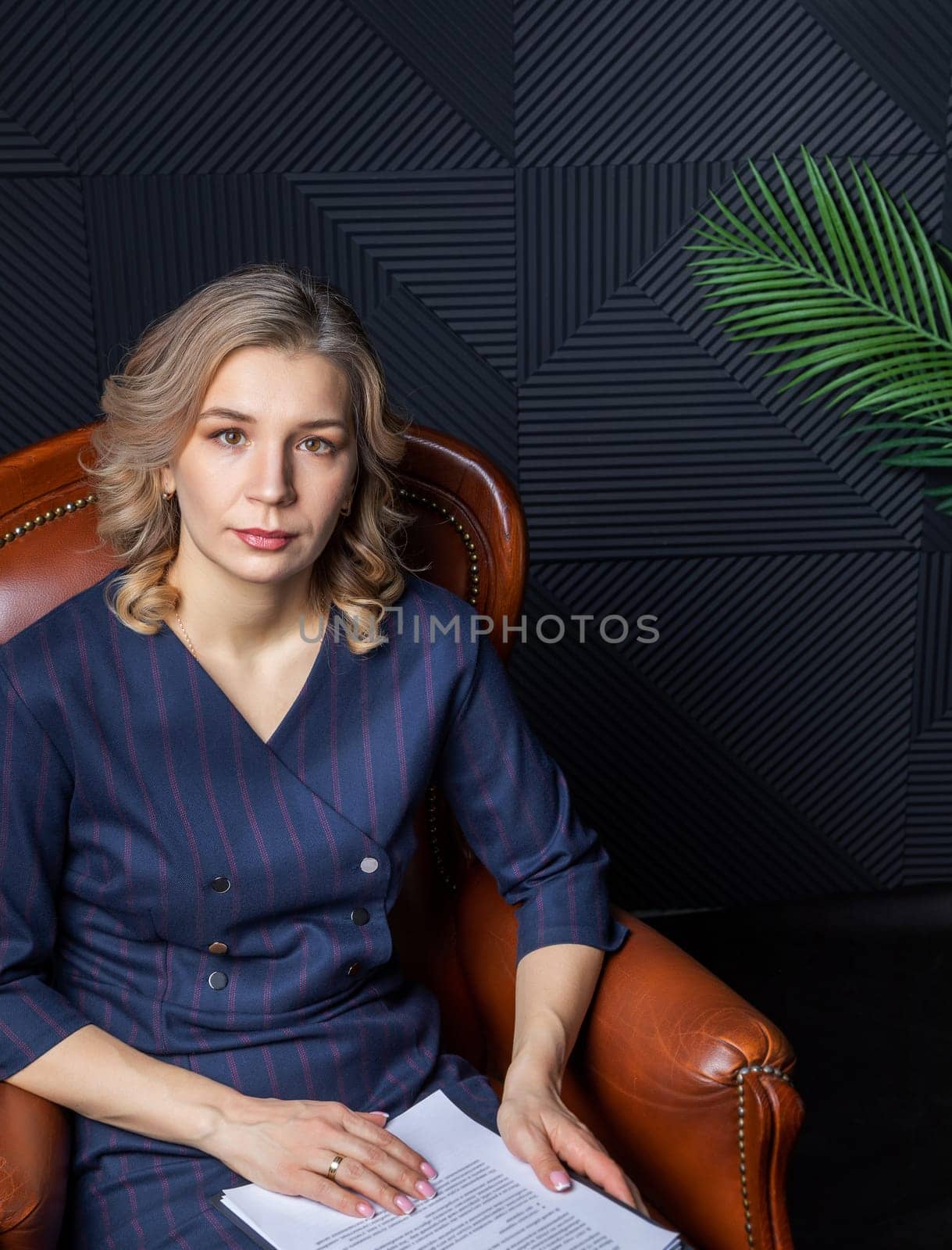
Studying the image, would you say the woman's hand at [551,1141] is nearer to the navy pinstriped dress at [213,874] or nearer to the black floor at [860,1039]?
the navy pinstriped dress at [213,874]

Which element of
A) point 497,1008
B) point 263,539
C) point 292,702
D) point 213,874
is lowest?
point 497,1008

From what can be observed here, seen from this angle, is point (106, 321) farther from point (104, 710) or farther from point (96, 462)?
point (104, 710)

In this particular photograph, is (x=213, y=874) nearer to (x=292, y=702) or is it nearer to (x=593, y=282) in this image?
(x=292, y=702)

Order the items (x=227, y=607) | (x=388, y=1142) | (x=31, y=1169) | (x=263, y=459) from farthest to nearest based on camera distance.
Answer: (x=227, y=607), (x=263, y=459), (x=388, y=1142), (x=31, y=1169)

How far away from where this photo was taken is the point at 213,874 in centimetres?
158

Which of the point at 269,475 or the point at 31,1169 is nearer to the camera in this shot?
the point at 31,1169

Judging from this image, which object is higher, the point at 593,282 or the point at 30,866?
the point at 593,282

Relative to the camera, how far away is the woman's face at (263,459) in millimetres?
1533

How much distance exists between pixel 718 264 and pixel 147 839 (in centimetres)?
210

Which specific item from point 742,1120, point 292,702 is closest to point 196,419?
point 292,702

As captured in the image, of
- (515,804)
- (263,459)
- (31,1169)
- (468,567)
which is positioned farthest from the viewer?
(468,567)

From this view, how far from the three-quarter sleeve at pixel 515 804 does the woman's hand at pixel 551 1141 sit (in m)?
0.23

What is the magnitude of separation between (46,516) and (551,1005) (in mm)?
980

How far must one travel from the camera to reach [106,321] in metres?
2.94
